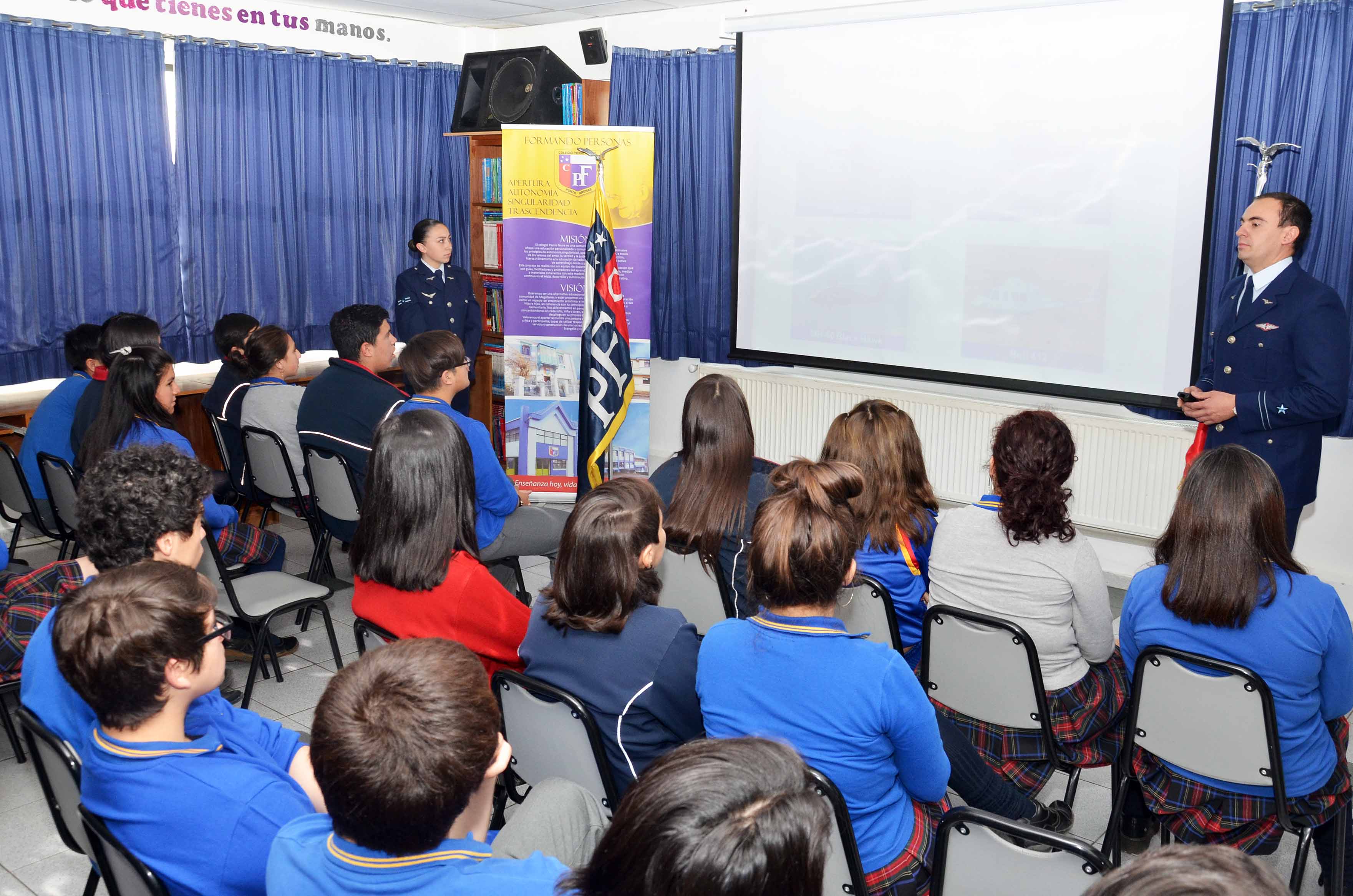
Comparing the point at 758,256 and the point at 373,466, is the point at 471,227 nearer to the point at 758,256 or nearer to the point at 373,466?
the point at 758,256

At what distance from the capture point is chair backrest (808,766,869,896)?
156cm

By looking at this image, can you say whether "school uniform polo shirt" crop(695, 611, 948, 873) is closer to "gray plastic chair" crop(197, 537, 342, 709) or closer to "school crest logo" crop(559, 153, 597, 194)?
"gray plastic chair" crop(197, 537, 342, 709)

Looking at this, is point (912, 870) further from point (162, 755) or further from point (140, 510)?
point (140, 510)

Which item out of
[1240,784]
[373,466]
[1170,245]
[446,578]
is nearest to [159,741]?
[446,578]

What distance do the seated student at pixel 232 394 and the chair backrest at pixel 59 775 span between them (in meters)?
2.48

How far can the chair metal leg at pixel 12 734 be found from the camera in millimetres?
2873

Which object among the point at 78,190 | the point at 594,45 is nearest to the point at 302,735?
the point at 78,190

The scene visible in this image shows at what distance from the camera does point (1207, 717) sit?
6.67ft

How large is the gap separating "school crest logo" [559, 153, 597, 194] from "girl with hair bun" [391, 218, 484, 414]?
0.80m

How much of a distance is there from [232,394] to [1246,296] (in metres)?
3.78

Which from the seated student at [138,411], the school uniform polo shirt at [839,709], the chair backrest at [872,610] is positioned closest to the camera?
the school uniform polo shirt at [839,709]

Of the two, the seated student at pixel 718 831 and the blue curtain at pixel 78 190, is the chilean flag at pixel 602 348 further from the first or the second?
the seated student at pixel 718 831

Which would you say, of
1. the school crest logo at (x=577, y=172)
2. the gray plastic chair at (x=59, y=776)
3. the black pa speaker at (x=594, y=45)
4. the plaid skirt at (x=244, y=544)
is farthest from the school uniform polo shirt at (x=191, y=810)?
the black pa speaker at (x=594, y=45)

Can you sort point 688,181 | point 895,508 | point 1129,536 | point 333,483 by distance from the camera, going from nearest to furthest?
1. point 895,508
2. point 333,483
3. point 1129,536
4. point 688,181
